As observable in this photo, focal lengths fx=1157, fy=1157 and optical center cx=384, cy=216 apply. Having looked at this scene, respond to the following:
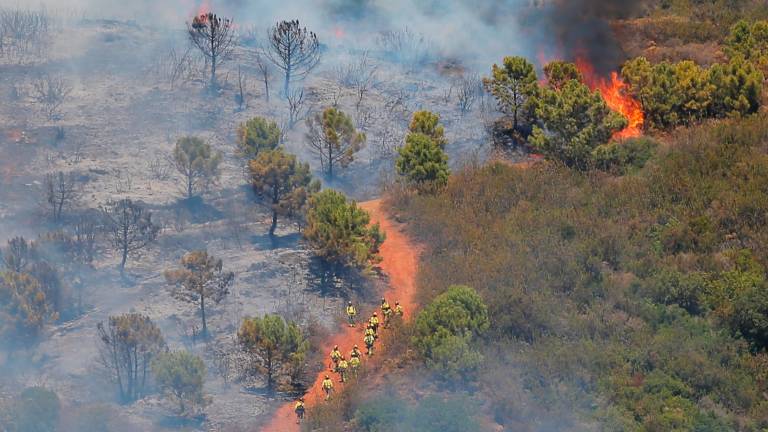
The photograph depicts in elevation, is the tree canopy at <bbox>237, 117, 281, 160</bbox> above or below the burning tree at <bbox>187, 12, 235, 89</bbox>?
below

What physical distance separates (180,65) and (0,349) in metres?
18.2

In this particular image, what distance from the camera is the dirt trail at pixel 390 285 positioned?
1170 inches

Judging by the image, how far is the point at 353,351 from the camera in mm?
31516

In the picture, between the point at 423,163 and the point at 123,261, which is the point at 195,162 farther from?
the point at 423,163

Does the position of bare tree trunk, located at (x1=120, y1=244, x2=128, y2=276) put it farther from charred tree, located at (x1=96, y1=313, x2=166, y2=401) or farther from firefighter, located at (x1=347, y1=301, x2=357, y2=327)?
firefighter, located at (x1=347, y1=301, x2=357, y2=327)

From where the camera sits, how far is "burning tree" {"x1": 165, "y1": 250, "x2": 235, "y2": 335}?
32281 millimetres

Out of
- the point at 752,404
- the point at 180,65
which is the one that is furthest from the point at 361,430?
the point at 180,65

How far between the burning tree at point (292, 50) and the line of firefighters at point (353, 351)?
14.2m

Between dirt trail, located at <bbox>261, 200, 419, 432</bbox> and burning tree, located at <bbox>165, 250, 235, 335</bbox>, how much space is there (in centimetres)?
351

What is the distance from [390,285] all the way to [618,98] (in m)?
16.6

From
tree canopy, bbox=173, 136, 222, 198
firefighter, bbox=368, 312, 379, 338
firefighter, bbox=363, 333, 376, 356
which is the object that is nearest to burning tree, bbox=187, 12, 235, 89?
tree canopy, bbox=173, 136, 222, 198

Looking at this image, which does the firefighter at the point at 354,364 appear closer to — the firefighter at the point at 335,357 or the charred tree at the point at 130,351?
the firefighter at the point at 335,357

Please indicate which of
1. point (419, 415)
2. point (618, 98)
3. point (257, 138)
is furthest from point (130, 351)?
point (618, 98)

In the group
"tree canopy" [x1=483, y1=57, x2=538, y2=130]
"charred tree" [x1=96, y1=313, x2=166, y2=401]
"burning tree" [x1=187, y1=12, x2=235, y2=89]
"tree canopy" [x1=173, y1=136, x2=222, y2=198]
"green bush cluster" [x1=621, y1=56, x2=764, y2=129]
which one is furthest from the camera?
"burning tree" [x1=187, y1=12, x2=235, y2=89]
